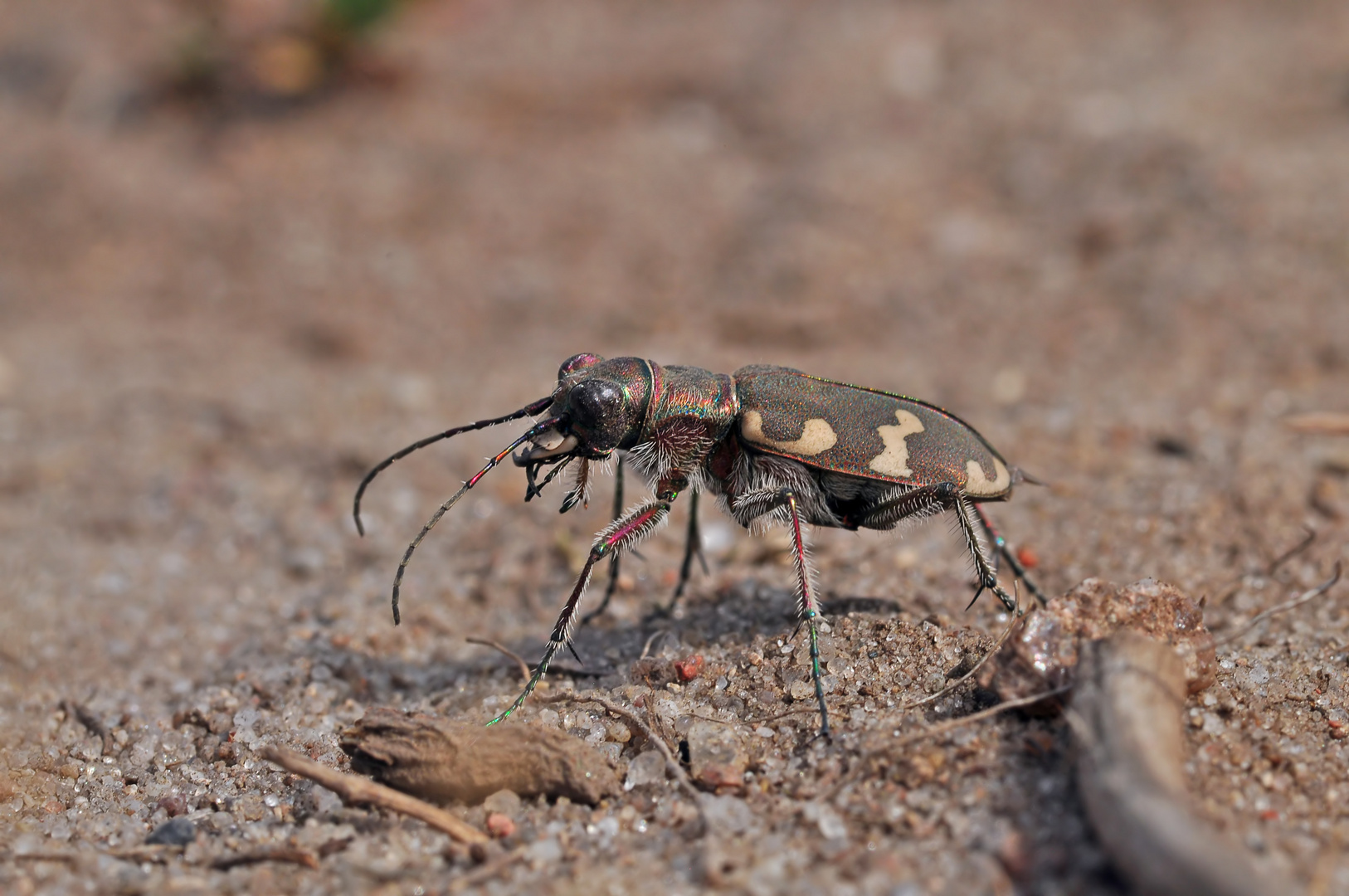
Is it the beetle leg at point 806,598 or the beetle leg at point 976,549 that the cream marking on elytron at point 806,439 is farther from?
the beetle leg at point 976,549

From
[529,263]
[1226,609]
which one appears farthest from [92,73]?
[1226,609]

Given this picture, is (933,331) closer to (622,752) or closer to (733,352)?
(733,352)

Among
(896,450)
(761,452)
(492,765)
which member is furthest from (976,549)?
(492,765)

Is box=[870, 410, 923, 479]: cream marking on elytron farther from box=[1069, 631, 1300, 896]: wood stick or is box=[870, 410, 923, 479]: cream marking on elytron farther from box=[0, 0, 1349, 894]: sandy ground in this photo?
box=[1069, 631, 1300, 896]: wood stick

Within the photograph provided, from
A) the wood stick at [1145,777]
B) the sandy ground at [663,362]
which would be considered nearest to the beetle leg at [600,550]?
the sandy ground at [663,362]

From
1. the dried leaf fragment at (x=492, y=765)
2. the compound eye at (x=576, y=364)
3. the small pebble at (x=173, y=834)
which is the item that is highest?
the compound eye at (x=576, y=364)

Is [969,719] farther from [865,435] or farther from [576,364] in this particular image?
[576,364]
